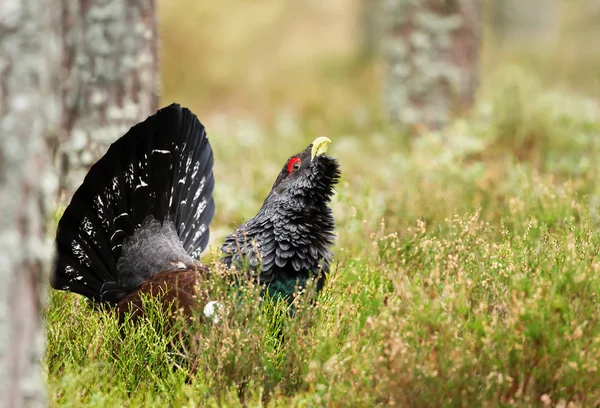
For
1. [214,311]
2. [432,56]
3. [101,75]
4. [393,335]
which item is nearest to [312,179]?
[214,311]

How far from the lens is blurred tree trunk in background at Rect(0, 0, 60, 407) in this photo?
2205 mm

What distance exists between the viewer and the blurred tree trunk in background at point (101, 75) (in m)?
4.95

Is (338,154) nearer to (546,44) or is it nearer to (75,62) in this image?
(75,62)

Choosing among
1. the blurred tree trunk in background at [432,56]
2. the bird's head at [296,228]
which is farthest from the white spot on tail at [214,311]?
the blurred tree trunk in background at [432,56]

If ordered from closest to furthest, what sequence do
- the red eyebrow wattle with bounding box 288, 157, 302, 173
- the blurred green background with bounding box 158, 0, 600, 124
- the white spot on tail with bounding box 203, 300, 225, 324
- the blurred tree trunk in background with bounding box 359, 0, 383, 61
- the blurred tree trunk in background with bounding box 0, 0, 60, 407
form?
the blurred tree trunk in background with bounding box 0, 0, 60, 407, the white spot on tail with bounding box 203, 300, 225, 324, the red eyebrow wattle with bounding box 288, 157, 302, 173, the blurred green background with bounding box 158, 0, 600, 124, the blurred tree trunk in background with bounding box 359, 0, 383, 61

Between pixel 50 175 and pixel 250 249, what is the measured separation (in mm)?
1406

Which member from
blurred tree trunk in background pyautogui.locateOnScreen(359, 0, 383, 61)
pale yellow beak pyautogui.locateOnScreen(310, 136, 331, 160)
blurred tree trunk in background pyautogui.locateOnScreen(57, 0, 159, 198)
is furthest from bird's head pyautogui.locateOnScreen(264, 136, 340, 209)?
blurred tree trunk in background pyautogui.locateOnScreen(359, 0, 383, 61)

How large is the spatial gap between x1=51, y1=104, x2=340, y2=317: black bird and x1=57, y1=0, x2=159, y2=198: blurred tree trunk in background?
109 cm

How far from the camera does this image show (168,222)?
419 cm

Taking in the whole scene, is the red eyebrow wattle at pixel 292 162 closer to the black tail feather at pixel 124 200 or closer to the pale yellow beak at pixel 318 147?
the pale yellow beak at pixel 318 147

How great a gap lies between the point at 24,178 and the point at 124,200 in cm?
176

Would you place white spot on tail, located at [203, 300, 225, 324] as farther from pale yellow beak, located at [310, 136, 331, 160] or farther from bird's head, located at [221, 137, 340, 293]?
pale yellow beak, located at [310, 136, 331, 160]

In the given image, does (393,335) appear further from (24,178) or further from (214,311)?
(24,178)

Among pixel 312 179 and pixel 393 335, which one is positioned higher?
pixel 312 179
